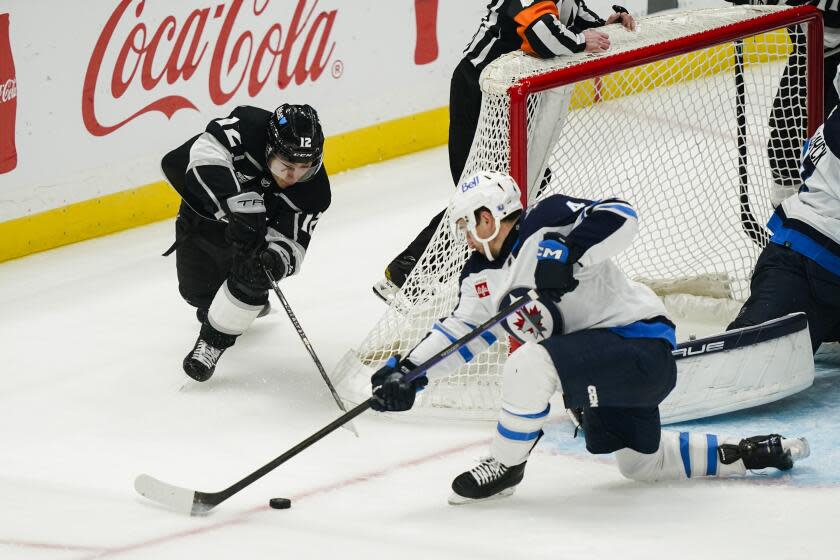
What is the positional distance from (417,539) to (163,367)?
156 centimetres

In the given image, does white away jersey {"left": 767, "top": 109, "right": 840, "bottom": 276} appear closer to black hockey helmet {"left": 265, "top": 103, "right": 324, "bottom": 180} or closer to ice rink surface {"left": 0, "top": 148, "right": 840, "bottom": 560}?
ice rink surface {"left": 0, "top": 148, "right": 840, "bottom": 560}

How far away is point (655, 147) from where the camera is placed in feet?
15.9

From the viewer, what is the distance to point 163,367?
4430 millimetres

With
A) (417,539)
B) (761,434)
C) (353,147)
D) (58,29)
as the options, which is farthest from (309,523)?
(353,147)

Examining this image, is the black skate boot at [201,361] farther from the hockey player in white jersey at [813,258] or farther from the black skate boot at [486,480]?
the hockey player in white jersey at [813,258]

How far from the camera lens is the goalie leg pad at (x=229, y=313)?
4.15 m

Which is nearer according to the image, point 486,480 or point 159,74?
point 486,480

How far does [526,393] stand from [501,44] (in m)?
1.73

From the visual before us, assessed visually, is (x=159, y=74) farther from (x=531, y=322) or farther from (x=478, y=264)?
(x=531, y=322)

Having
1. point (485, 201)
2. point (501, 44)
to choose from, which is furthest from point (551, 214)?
point (501, 44)

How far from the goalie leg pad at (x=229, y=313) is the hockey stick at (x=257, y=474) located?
822 mm

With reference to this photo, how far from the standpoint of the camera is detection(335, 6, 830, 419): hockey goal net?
3.97m

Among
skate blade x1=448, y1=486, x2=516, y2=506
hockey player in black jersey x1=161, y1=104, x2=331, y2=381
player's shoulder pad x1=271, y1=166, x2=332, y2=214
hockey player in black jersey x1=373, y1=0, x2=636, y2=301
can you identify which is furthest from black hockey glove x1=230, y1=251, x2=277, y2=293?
skate blade x1=448, y1=486, x2=516, y2=506

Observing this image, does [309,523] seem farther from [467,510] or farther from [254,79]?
[254,79]
